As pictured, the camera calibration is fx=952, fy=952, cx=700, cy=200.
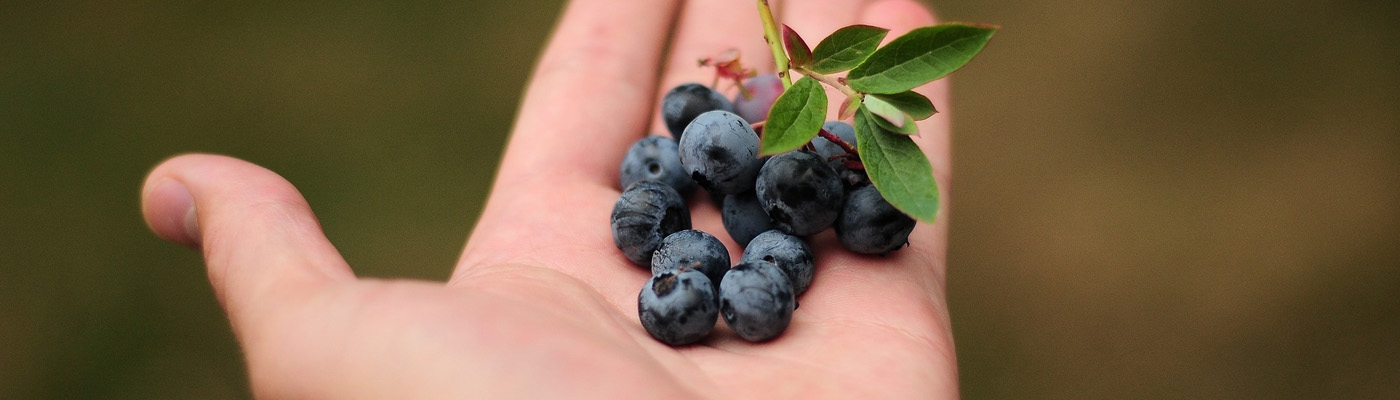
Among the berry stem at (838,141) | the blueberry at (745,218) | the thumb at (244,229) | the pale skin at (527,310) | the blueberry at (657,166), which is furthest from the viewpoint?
the blueberry at (657,166)

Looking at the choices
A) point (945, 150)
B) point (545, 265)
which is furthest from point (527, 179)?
point (945, 150)

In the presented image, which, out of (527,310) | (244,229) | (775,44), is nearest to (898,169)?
(775,44)

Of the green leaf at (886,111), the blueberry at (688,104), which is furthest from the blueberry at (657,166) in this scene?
the green leaf at (886,111)

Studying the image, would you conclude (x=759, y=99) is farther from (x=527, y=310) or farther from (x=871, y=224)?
(x=527, y=310)

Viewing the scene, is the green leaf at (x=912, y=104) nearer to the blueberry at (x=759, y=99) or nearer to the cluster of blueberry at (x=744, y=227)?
the cluster of blueberry at (x=744, y=227)

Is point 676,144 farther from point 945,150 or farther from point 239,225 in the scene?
point 239,225

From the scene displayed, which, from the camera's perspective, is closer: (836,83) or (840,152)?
(836,83)
